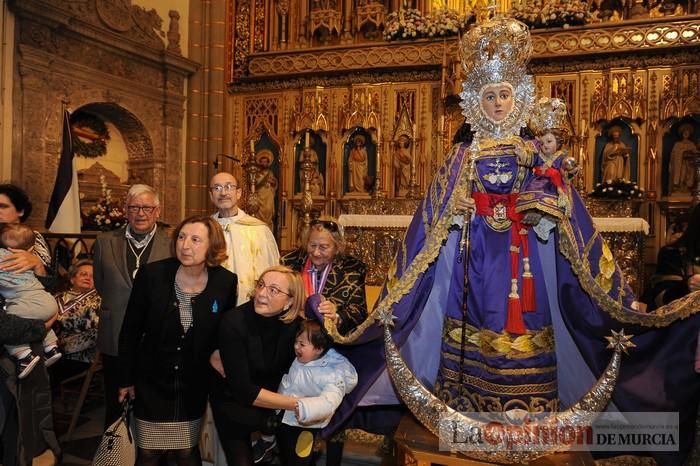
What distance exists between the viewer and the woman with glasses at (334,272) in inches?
127

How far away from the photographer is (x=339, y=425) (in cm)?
321

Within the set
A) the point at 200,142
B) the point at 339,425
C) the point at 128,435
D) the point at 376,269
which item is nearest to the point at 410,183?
the point at 376,269

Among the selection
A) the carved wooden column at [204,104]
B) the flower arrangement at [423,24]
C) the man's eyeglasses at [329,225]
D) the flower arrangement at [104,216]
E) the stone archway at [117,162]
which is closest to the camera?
the man's eyeglasses at [329,225]

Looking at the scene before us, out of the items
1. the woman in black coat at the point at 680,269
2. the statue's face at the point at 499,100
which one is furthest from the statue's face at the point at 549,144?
the woman in black coat at the point at 680,269

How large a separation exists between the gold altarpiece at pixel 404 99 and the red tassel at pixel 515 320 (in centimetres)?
528

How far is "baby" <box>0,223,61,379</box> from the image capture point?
3.02 m

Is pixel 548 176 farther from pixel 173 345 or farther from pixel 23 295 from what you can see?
pixel 23 295

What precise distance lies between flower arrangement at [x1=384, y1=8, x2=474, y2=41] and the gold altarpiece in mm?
186

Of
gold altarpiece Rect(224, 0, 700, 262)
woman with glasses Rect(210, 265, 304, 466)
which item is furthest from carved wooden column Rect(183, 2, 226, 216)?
woman with glasses Rect(210, 265, 304, 466)

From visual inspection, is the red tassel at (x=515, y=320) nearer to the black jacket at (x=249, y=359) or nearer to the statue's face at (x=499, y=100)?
the statue's face at (x=499, y=100)

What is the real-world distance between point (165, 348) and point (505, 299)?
6.10 feet

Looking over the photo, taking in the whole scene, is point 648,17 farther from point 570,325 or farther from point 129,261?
point 129,261

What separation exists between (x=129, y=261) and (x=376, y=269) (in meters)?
4.83

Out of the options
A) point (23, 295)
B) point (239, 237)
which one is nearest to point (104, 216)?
point (239, 237)
